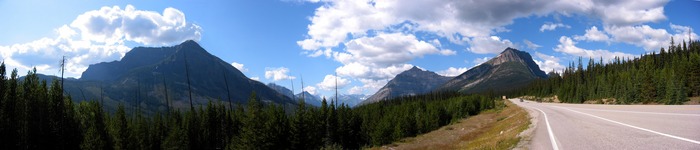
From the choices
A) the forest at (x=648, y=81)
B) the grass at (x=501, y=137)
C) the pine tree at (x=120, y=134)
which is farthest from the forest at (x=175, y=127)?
the forest at (x=648, y=81)

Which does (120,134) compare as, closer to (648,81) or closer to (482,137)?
(482,137)

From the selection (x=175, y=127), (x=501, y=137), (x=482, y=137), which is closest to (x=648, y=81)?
(x=482, y=137)

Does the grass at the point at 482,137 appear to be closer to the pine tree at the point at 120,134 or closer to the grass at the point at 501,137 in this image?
the grass at the point at 501,137

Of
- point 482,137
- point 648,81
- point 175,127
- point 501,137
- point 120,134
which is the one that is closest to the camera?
point 501,137

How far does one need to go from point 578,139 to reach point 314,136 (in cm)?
5463

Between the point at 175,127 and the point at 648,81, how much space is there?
106 meters

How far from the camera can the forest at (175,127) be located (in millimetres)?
52469

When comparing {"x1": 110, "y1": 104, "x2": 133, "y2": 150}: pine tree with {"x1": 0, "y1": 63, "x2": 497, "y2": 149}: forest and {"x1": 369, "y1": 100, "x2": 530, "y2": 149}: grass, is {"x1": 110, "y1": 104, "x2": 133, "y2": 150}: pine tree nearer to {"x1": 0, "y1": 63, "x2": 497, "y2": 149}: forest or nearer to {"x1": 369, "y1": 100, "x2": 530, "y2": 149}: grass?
{"x1": 0, "y1": 63, "x2": 497, "y2": 149}: forest

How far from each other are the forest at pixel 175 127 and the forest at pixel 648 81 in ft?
166

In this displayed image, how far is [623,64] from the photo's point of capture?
157 m

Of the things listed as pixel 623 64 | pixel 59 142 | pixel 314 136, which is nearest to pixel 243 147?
pixel 314 136

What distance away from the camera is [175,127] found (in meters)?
70.8

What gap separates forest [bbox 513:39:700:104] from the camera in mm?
80438

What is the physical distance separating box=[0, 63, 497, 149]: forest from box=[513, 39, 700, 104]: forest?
50.5 m
